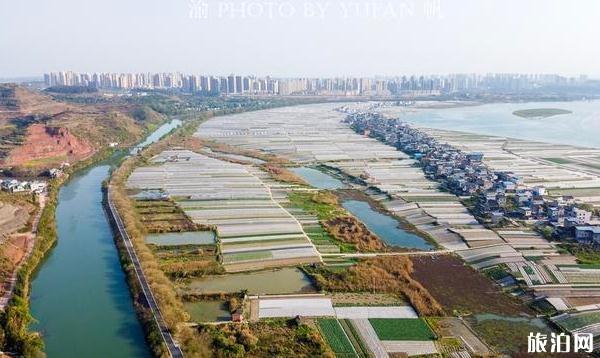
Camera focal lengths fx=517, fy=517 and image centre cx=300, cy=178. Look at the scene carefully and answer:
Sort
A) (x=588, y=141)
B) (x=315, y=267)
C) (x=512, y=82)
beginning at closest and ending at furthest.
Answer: (x=315, y=267)
(x=588, y=141)
(x=512, y=82)

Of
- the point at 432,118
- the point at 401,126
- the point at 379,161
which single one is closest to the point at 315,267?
the point at 379,161

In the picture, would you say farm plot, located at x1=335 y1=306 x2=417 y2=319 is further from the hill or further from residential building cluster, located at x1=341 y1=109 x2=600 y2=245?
the hill

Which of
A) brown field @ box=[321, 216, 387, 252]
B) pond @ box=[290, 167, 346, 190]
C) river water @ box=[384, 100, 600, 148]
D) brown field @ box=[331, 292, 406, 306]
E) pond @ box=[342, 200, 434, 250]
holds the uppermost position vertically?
river water @ box=[384, 100, 600, 148]

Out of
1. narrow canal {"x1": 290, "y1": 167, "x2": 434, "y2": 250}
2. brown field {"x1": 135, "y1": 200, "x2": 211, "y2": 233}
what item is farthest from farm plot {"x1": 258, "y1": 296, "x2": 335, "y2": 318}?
brown field {"x1": 135, "y1": 200, "x2": 211, "y2": 233}

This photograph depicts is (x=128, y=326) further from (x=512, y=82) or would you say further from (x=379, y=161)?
(x=512, y=82)

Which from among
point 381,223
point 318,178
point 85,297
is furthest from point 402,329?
point 318,178

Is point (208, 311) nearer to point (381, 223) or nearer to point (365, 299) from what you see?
point (365, 299)
